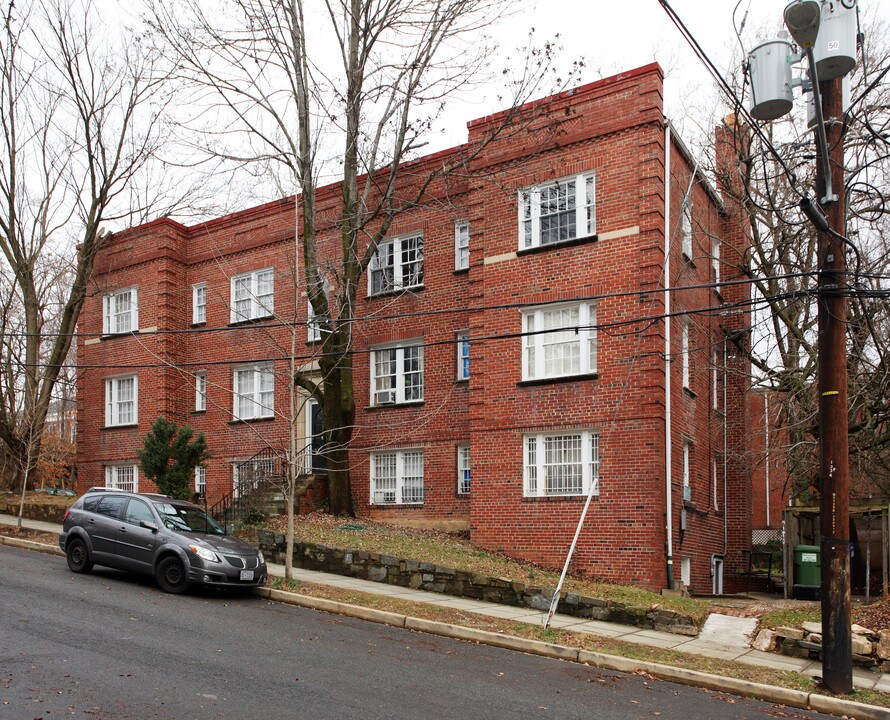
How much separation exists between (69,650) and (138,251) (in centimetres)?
2042

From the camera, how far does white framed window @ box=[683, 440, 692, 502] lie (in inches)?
746

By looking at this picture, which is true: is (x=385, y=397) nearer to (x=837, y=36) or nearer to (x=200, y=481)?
(x=200, y=481)

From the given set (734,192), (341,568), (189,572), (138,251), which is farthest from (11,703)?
(138,251)

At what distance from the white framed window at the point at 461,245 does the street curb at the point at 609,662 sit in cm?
1007

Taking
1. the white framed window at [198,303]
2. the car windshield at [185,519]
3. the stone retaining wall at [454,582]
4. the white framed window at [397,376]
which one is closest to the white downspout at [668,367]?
the stone retaining wall at [454,582]

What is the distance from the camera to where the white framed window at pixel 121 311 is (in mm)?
28250

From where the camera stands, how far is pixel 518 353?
19203 mm

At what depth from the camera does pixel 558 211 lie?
19141 millimetres

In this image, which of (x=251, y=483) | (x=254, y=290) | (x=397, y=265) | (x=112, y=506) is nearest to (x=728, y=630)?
(x=112, y=506)

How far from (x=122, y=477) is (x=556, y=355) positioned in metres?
16.0

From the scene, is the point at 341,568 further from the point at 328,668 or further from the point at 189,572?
the point at 328,668

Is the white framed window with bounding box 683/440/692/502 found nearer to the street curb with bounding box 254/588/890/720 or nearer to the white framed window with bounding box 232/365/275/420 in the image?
the street curb with bounding box 254/588/890/720

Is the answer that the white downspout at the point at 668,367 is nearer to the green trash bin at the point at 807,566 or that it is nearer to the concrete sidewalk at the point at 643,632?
the green trash bin at the point at 807,566

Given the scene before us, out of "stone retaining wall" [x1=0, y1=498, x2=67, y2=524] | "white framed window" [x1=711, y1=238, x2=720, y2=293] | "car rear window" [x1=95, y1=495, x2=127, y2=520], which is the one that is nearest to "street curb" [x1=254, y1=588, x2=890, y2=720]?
"car rear window" [x1=95, y1=495, x2=127, y2=520]
